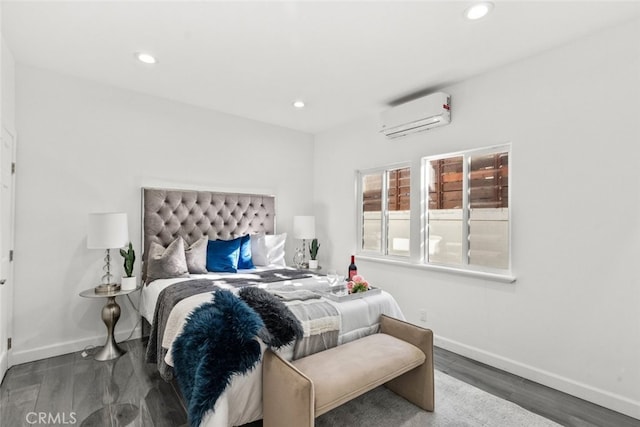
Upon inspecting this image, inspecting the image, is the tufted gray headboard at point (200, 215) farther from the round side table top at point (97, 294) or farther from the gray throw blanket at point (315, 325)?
the gray throw blanket at point (315, 325)

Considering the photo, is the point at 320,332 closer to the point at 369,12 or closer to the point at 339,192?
the point at 369,12

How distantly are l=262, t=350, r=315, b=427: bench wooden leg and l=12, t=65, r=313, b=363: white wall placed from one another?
228 cm

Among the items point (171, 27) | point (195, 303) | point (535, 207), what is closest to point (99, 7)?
point (171, 27)

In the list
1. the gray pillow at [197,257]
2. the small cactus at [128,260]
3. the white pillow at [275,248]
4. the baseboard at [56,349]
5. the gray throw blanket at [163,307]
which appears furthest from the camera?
the white pillow at [275,248]

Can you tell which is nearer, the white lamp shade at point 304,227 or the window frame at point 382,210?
the window frame at point 382,210

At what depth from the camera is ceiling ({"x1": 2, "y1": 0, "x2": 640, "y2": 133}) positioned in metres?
2.02

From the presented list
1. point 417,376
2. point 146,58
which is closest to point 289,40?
point 146,58

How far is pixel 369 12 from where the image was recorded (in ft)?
6.70

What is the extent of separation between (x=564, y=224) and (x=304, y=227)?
9.19 feet

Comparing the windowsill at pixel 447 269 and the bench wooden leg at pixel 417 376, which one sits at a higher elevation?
the windowsill at pixel 447 269

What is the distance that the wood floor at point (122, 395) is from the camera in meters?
2.01

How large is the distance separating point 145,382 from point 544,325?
10.4 ft

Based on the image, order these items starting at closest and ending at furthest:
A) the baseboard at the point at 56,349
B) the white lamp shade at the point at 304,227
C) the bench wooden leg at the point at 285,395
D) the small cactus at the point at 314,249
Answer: the bench wooden leg at the point at 285,395, the baseboard at the point at 56,349, the white lamp shade at the point at 304,227, the small cactus at the point at 314,249

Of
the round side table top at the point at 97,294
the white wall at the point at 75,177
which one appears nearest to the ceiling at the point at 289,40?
the white wall at the point at 75,177
